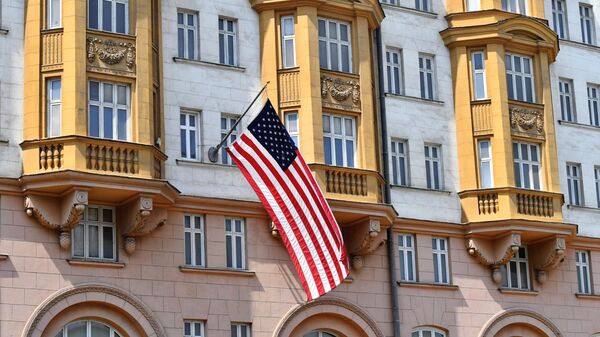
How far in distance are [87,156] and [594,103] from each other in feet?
78.0

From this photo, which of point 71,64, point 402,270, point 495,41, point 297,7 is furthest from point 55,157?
point 495,41

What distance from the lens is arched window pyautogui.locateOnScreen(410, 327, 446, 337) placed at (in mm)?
49250

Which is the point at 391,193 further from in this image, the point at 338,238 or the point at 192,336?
the point at 192,336

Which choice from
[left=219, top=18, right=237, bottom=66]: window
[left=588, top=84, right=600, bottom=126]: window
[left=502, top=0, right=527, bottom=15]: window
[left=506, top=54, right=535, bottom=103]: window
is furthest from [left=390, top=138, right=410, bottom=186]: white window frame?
[left=588, top=84, right=600, bottom=126]: window

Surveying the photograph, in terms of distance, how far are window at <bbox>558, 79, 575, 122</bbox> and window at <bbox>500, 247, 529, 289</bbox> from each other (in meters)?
6.56

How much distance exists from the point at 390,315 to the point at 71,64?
14.4m

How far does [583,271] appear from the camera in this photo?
54.0 meters

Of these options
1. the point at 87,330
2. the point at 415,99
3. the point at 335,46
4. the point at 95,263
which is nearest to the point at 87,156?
the point at 95,263

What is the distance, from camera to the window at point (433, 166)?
51.4 meters

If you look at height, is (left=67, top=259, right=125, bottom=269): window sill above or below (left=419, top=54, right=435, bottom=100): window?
below

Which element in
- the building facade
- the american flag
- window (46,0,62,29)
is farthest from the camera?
window (46,0,62,29)

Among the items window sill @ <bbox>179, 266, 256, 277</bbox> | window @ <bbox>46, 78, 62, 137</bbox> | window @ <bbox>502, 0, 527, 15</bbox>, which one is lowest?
window sill @ <bbox>179, 266, 256, 277</bbox>

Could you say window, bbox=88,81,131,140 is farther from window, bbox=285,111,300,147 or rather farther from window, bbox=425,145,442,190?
window, bbox=425,145,442,190

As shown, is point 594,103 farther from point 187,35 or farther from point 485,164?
point 187,35
